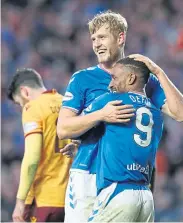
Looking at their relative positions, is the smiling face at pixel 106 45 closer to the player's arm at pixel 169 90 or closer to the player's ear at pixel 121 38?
the player's ear at pixel 121 38

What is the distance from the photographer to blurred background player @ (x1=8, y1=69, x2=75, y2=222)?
5.09 metres

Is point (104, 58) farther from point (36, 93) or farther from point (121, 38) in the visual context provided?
point (36, 93)

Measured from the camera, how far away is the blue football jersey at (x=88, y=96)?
159 inches

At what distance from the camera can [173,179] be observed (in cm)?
970

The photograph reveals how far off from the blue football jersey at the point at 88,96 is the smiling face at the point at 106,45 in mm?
86

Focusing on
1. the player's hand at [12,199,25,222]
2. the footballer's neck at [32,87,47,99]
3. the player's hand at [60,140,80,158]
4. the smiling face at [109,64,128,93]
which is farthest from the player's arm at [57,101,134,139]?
the footballer's neck at [32,87,47,99]

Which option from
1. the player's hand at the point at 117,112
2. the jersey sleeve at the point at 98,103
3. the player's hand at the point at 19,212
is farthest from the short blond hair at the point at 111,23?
the player's hand at the point at 19,212

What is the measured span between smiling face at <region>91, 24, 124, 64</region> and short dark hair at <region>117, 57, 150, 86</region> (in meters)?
0.25

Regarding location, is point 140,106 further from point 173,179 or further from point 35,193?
point 173,179

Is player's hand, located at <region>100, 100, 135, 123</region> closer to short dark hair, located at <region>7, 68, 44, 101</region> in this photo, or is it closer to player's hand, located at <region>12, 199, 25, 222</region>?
player's hand, located at <region>12, 199, 25, 222</region>

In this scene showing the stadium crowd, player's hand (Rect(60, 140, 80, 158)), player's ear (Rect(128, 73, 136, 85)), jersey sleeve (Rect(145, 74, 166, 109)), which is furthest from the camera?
the stadium crowd

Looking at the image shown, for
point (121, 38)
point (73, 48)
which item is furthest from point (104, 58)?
point (73, 48)

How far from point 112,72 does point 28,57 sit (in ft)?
22.7

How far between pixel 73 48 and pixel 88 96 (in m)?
7.14
